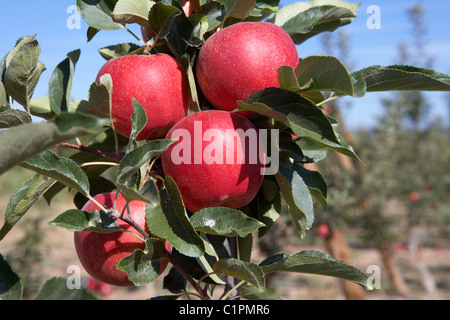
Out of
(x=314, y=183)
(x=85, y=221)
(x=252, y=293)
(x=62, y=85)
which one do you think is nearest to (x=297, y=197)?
(x=314, y=183)

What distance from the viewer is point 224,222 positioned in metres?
0.57

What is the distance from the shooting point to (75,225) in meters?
0.55

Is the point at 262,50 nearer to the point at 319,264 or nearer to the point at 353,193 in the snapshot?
the point at 319,264

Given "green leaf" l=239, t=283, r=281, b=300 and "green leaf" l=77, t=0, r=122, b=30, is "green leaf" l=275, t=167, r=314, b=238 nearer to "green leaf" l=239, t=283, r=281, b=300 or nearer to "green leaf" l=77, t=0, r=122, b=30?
"green leaf" l=239, t=283, r=281, b=300

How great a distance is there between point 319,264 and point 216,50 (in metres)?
0.35

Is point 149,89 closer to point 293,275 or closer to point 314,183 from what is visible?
point 314,183

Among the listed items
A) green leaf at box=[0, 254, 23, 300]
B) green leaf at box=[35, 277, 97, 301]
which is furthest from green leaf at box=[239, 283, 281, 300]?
green leaf at box=[0, 254, 23, 300]

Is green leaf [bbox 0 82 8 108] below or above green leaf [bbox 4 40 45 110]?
below

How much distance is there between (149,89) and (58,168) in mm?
183

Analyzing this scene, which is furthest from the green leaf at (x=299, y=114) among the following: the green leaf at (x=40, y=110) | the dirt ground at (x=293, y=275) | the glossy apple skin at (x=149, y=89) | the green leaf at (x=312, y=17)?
the dirt ground at (x=293, y=275)

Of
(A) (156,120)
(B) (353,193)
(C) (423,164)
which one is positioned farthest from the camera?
(C) (423,164)

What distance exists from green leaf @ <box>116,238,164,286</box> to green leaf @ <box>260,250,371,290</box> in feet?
0.58

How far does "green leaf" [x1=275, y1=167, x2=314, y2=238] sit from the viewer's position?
0.63 m
